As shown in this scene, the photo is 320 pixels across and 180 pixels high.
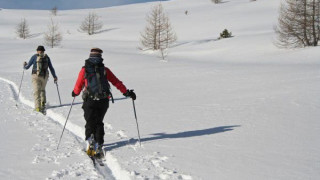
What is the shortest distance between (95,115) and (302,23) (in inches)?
1038

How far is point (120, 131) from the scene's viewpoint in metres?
6.96

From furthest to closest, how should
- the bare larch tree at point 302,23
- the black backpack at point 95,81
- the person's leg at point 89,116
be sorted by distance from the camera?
the bare larch tree at point 302,23
the person's leg at point 89,116
the black backpack at point 95,81

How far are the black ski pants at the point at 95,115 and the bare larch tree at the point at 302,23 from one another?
25.7 metres

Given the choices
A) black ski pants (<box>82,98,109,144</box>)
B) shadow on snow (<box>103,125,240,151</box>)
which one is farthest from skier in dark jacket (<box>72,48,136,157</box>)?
shadow on snow (<box>103,125,240,151</box>)

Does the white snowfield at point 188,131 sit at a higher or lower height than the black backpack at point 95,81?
lower

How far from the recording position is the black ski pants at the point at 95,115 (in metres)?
5.38

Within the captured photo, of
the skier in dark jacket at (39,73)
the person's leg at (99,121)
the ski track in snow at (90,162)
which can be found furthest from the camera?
the skier in dark jacket at (39,73)

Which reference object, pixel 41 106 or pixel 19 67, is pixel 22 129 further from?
pixel 19 67

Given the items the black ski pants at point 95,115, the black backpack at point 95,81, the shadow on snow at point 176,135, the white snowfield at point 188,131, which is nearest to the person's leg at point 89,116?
the black ski pants at point 95,115

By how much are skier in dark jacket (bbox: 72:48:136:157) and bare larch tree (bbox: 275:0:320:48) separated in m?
25.8

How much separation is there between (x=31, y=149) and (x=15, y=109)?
453 centimetres

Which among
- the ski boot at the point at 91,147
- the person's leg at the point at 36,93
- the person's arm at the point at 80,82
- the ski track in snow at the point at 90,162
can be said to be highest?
the person's arm at the point at 80,82

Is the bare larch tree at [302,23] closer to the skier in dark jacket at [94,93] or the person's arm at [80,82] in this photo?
the skier in dark jacket at [94,93]

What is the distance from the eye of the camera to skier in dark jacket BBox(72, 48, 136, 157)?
5.23 meters
